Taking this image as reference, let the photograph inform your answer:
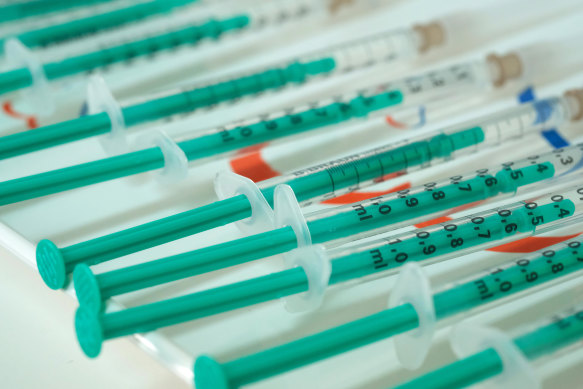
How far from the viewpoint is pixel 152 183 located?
3.64ft

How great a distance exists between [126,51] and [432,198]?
74 centimetres

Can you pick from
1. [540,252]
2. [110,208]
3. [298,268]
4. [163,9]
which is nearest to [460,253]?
[540,252]

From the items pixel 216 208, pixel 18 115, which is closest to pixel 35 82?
pixel 18 115

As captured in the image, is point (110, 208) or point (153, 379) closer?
point (153, 379)

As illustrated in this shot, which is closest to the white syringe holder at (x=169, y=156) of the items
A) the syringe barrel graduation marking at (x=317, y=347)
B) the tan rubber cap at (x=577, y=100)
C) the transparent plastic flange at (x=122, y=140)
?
the transparent plastic flange at (x=122, y=140)

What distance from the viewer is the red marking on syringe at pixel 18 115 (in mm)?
1266

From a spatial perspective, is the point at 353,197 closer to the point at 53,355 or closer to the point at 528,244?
the point at 528,244

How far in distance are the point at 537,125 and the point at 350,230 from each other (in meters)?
0.46

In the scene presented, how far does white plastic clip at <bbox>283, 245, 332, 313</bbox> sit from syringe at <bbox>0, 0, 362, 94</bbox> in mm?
658

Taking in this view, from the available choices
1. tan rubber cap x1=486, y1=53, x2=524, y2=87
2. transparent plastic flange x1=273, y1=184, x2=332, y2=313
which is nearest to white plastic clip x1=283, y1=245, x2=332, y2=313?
transparent plastic flange x1=273, y1=184, x2=332, y2=313

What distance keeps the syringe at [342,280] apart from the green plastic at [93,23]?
0.86 m

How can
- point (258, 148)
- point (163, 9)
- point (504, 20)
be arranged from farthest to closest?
point (163, 9)
point (504, 20)
point (258, 148)

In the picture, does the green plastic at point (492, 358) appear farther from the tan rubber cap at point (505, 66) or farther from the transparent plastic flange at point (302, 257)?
the tan rubber cap at point (505, 66)

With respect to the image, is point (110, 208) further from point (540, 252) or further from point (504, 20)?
point (504, 20)
